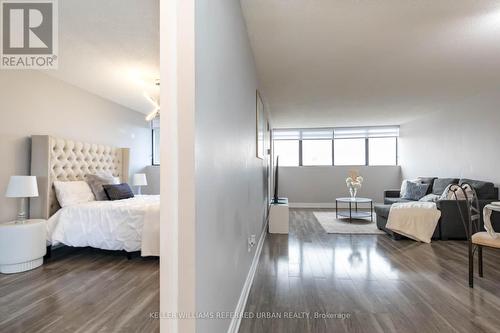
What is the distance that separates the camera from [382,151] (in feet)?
25.1

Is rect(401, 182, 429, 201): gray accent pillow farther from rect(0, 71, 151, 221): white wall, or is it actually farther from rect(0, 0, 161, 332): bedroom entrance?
rect(0, 71, 151, 221): white wall

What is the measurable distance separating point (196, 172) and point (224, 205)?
543 mm

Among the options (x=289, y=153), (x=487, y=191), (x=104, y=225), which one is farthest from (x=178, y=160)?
(x=289, y=153)

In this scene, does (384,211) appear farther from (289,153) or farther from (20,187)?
(20,187)

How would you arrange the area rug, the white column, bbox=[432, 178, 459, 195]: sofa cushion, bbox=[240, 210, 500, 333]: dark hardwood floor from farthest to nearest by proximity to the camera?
bbox=[432, 178, 459, 195]: sofa cushion < the area rug < bbox=[240, 210, 500, 333]: dark hardwood floor < the white column

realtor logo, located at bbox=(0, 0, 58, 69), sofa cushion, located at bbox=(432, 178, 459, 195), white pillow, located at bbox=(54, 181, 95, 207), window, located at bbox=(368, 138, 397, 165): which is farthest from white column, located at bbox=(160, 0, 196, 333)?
window, located at bbox=(368, 138, 397, 165)

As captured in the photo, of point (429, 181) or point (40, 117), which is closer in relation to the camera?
point (40, 117)

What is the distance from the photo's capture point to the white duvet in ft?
10.1

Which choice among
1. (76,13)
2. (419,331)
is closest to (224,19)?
(76,13)

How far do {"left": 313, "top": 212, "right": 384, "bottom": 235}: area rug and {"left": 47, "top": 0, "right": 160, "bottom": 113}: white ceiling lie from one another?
12.9 feet

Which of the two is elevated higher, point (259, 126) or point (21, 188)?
point (259, 126)

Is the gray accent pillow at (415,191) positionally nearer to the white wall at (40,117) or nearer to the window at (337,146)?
the window at (337,146)

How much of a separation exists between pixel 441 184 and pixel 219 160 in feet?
17.3

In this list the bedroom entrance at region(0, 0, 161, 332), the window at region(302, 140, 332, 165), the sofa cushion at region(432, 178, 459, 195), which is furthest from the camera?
the window at region(302, 140, 332, 165)
